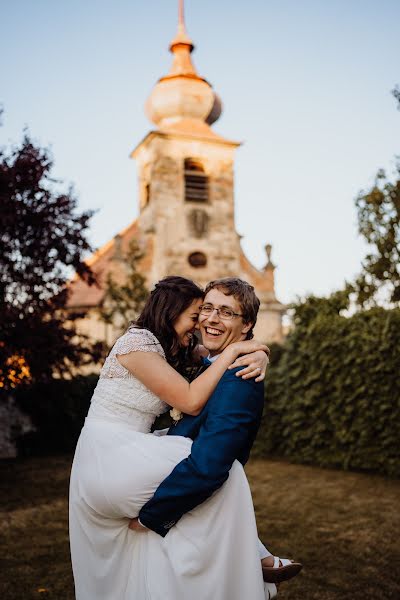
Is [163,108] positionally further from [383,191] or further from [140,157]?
[383,191]

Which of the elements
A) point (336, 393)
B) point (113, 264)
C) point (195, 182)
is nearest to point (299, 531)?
point (336, 393)

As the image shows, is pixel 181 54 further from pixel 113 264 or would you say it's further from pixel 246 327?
pixel 246 327

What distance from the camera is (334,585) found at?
5.34 metres

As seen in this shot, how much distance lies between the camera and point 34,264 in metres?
9.41

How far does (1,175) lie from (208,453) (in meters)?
6.96

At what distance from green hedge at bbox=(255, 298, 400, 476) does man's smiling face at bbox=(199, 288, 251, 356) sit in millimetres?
7596

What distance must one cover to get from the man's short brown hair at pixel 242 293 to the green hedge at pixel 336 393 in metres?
7.59

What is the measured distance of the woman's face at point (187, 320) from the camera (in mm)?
3414

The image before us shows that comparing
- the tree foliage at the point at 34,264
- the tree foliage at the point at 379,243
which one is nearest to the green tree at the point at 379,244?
the tree foliage at the point at 379,243

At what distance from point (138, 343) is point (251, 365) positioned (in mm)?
638

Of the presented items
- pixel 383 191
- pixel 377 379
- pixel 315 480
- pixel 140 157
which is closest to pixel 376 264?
pixel 383 191

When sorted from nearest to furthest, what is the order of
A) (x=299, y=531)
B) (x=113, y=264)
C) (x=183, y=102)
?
1. (x=299, y=531)
2. (x=113, y=264)
3. (x=183, y=102)

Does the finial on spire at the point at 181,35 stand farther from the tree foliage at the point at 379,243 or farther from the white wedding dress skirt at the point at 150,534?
the white wedding dress skirt at the point at 150,534

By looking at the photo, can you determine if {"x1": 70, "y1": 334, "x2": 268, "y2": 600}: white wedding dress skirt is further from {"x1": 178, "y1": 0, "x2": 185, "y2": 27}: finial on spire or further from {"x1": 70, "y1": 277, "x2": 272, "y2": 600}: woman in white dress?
{"x1": 178, "y1": 0, "x2": 185, "y2": 27}: finial on spire
